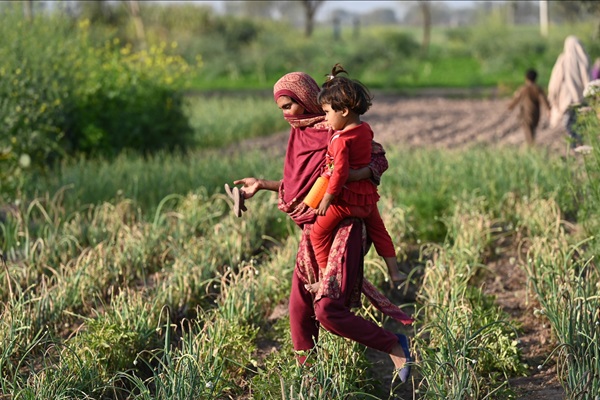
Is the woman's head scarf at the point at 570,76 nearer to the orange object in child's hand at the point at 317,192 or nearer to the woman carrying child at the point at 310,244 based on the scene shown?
the woman carrying child at the point at 310,244

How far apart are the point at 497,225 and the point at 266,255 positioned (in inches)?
74.8

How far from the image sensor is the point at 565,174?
20.4 ft

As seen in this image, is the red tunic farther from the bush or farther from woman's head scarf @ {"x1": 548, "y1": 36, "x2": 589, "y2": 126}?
woman's head scarf @ {"x1": 548, "y1": 36, "x2": 589, "y2": 126}

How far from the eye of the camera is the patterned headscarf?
407 centimetres

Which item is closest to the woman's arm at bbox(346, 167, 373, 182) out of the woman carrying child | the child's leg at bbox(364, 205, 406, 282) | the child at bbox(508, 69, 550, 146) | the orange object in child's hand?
the woman carrying child

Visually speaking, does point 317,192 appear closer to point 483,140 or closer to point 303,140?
point 303,140

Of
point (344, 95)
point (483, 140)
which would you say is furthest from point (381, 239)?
point (483, 140)

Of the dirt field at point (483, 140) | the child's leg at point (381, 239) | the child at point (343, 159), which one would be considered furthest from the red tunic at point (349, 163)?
the dirt field at point (483, 140)

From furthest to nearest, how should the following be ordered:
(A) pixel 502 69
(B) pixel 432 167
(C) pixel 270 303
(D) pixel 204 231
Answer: (A) pixel 502 69, (B) pixel 432 167, (D) pixel 204 231, (C) pixel 270 303

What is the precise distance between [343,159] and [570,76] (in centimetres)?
609

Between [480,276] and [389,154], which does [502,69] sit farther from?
[480,276]

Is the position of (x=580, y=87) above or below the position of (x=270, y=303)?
above

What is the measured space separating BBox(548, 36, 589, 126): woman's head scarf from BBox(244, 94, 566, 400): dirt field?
66 centimetres

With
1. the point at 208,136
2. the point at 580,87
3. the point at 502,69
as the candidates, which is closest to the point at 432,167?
the point at 580,87
